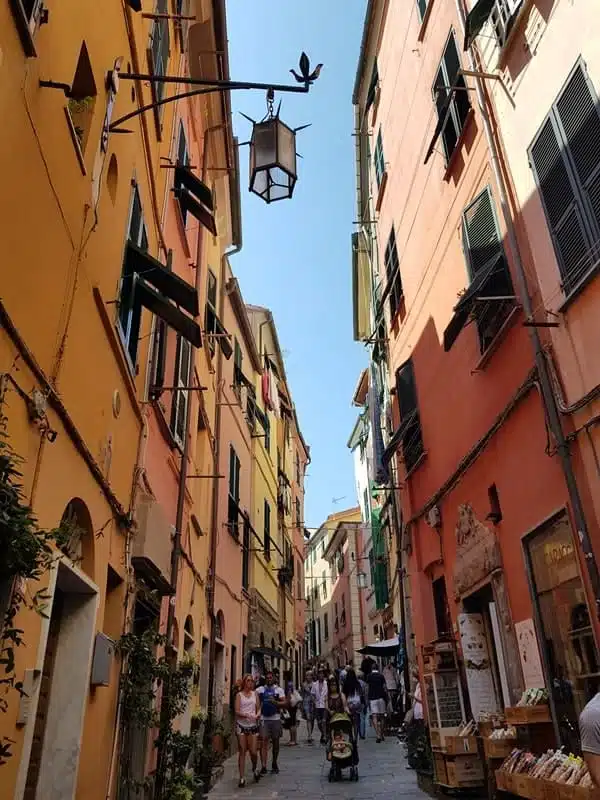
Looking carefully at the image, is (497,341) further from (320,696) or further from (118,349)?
(320,696)

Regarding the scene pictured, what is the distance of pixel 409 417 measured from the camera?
12.1 m

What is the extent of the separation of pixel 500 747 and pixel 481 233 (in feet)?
20.0

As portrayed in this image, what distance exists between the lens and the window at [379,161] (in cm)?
1498

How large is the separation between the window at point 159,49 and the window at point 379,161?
20.5 ft

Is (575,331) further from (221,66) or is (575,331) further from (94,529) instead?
(221,66)

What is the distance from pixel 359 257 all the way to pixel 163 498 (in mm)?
11475

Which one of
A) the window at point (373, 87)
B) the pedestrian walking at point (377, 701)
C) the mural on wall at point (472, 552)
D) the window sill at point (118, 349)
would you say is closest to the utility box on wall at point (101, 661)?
the window sill at point (118, 349)

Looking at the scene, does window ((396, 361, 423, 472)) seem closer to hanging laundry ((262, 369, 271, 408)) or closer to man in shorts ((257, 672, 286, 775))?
man in shorts ((257, 672, 286, 775))

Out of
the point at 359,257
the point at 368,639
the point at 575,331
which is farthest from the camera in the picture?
the point at 368,639

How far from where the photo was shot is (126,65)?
7273 mm

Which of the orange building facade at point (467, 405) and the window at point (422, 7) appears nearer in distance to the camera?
the orange building facade at point (467, 405)

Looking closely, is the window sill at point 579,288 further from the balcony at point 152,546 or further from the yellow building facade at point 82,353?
Answer: the balcony at point 152,546

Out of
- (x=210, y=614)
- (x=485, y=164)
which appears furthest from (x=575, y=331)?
(x=210, y=614)

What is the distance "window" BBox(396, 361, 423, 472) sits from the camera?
11914 millimetres
